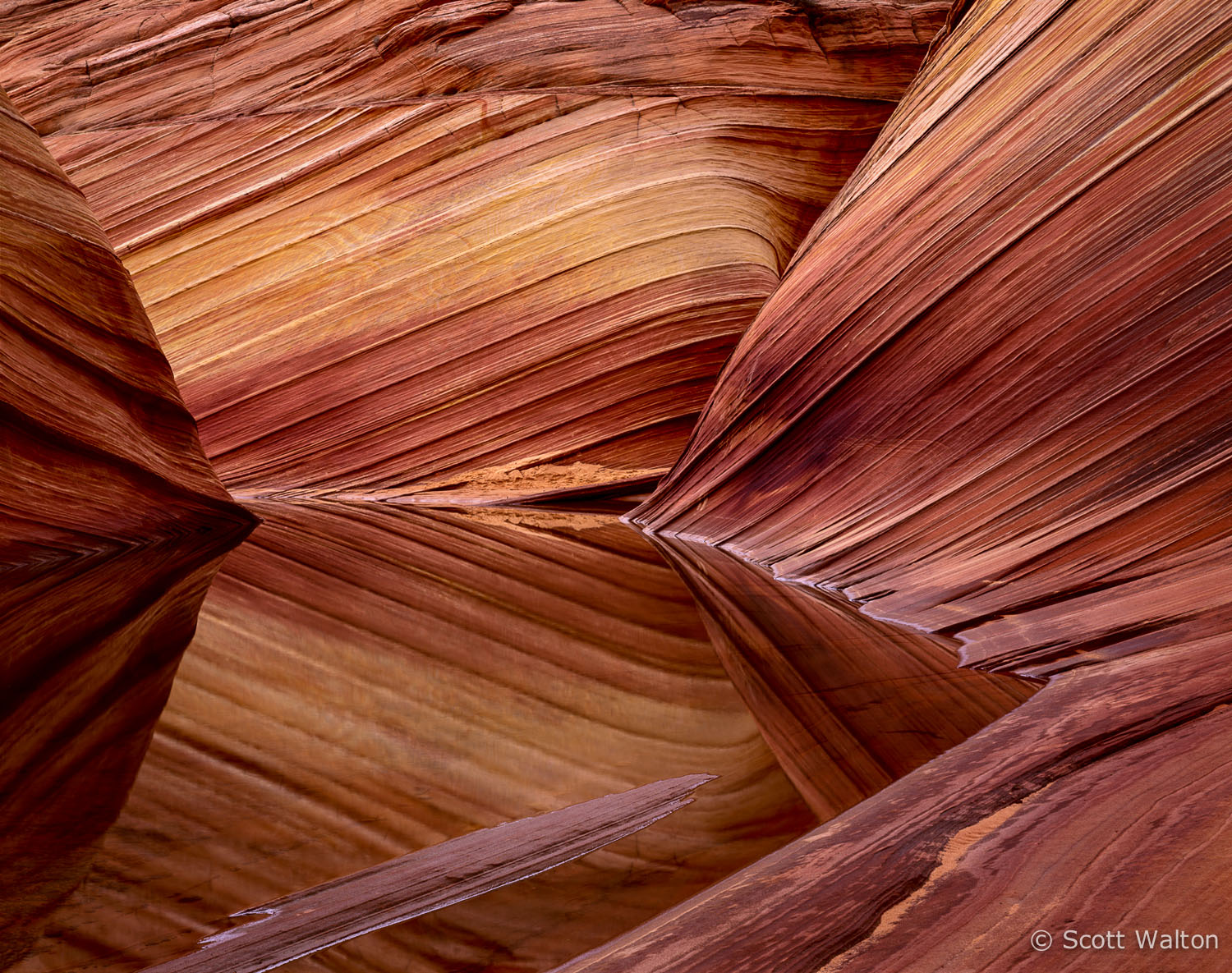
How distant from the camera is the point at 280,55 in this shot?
4.57 metres

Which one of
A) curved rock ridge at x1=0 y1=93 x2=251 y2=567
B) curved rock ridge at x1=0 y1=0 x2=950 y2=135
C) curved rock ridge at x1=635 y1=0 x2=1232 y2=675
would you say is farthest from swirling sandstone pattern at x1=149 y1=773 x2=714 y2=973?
curved rock ridge at x1=0 y1=0 x2=950 y2=135

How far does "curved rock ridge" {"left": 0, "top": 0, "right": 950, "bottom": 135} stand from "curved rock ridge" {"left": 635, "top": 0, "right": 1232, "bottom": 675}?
7.38 ft

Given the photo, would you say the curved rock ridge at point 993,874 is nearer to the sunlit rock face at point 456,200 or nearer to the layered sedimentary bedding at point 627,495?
the layered sedimentary bedding at point 627,495

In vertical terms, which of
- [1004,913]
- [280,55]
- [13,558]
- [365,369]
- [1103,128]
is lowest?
[1004,913]

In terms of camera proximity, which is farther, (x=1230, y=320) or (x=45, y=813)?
(x=1230, y=320)

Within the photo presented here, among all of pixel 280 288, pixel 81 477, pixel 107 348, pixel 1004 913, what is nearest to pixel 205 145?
pixel 280 288

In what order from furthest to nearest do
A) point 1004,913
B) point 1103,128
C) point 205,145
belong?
point 205,145, point 1103,128, point 1004,913

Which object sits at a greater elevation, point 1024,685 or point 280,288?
point 280,288

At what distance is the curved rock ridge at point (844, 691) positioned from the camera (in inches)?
Result: 25.2

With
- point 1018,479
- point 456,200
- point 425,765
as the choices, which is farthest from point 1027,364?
point 456,200

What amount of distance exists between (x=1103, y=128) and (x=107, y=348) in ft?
6.61

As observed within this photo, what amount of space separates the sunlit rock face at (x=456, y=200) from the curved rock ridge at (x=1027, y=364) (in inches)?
61.2

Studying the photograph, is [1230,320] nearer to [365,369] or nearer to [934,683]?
[934,683]

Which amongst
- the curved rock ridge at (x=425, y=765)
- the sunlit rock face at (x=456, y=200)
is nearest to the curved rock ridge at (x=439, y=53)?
the sunlit rock face at (x=456, y=200)
